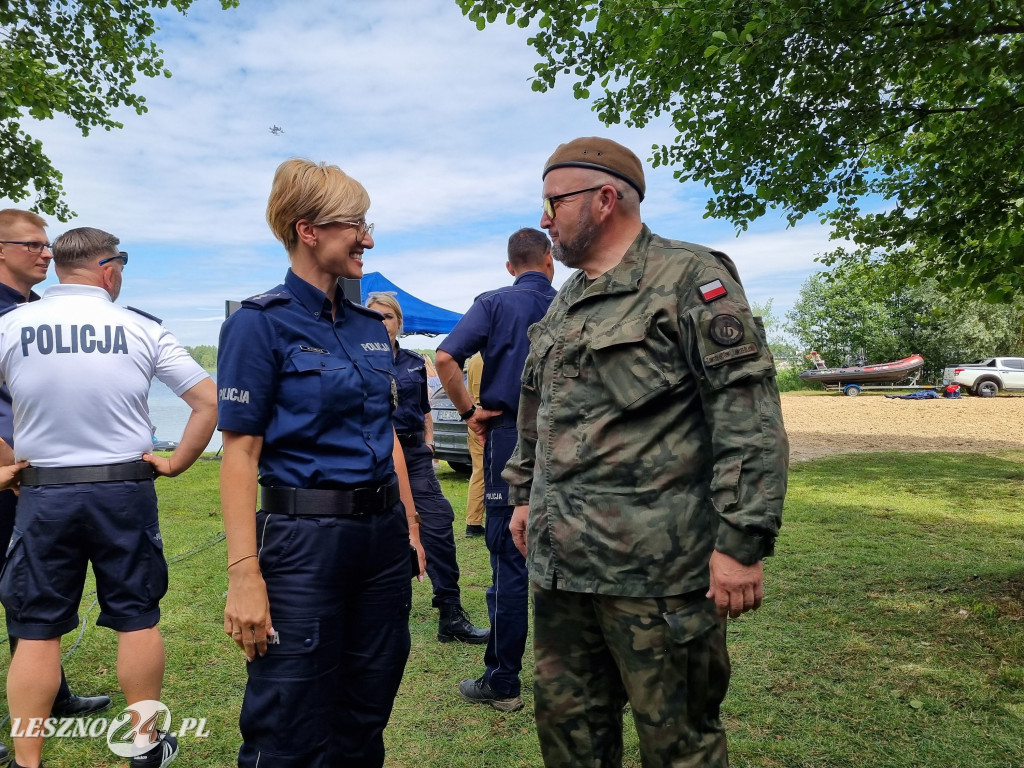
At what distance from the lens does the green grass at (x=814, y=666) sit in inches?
129

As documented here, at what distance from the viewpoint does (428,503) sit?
5102 millimetres

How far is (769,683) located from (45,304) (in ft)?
13.0

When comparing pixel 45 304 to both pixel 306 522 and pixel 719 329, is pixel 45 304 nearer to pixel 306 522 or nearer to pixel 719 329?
pixel 306 522

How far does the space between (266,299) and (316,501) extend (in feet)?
2.08

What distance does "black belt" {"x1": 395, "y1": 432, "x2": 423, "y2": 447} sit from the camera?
519 cm

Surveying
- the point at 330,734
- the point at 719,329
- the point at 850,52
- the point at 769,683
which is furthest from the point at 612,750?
the point at 850,52

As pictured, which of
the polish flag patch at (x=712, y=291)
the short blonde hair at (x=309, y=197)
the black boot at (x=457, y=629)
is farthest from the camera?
the black boot at (x=457, y=629)

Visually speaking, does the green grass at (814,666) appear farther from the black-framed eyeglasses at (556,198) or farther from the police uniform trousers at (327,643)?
the black-framed eyeglasses at (556,198)

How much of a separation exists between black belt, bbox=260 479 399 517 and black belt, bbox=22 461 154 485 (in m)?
1.13

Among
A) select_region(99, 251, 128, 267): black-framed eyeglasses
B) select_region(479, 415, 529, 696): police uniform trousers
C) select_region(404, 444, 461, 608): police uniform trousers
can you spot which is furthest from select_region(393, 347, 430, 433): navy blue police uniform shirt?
select_region(99, 251, 128, 267): black-framed eyeglasses

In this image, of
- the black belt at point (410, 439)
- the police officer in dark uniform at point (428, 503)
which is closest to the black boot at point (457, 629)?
the police officer in dark uniform at point (428, 503)

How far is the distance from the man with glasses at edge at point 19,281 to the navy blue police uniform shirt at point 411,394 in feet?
7.29

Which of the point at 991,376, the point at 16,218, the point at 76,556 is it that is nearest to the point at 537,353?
the point at 76,556

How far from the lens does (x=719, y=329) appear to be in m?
2.05
